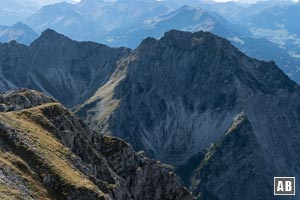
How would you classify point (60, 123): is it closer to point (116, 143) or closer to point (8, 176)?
point (116, 143)

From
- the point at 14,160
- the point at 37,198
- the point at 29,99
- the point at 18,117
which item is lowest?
the point at 37,198

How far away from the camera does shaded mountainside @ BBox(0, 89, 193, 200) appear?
92.8 meters

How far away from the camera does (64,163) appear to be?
102000mm

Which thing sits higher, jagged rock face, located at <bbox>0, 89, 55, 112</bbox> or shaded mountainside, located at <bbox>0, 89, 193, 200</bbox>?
jagged rock face, located at <bbox>0, 89, 55, 112</bbox>

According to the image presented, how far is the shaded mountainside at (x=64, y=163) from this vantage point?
92.8 metres

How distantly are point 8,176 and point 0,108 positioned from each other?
169ft

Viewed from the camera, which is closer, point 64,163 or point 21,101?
point 64,163

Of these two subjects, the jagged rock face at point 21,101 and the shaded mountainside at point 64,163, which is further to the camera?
the jagged rock face at point 21,101

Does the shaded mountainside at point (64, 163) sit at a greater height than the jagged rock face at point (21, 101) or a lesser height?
lesser

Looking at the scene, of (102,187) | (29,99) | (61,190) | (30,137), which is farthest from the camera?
(29,99)

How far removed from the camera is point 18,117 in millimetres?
114062

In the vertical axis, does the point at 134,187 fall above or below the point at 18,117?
below

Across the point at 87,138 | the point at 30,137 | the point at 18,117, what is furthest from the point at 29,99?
the point at 30,137

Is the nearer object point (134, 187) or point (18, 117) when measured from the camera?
point (18, 117)
